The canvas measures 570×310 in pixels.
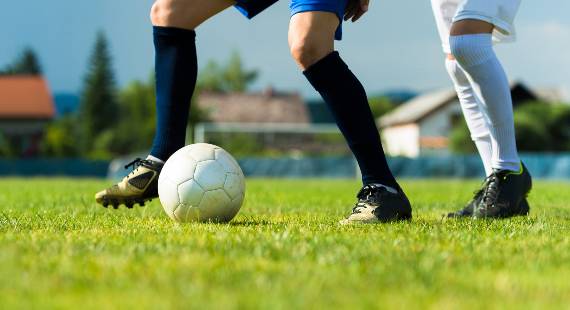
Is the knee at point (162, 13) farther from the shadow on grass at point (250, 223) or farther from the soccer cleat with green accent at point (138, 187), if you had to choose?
the shadow on grass at point (250, 223)

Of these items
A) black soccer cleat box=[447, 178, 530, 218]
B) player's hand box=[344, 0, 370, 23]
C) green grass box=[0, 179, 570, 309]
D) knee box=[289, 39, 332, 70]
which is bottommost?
black soccer cleat box=[447, 178, 530, 218]

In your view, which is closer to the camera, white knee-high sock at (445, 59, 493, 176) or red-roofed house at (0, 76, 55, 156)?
white knee-high sock at (445, 59, 493, 176)

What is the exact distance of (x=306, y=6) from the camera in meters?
3.97

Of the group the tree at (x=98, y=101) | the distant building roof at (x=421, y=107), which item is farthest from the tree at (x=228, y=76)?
the distant building roof at (x=421, y=107)

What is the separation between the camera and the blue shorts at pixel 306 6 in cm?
396

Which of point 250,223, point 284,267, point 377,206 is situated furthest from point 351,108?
point 284,267

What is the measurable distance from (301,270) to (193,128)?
5418cm

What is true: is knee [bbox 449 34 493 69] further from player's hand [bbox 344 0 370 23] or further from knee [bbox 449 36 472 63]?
player's hand [bbox 344 0 370 23]

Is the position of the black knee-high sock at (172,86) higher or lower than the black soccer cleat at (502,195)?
higher

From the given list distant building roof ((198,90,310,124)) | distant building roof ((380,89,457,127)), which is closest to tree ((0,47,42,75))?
distant building roof ((198,90,310,124))

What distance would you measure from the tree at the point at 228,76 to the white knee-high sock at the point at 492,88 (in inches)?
2939

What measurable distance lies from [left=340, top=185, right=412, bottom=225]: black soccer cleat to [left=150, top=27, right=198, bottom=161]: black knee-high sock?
1.17 m

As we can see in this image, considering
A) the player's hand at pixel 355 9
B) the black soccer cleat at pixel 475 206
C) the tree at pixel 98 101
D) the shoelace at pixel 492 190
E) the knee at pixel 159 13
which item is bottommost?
the tree at pixel 98 101

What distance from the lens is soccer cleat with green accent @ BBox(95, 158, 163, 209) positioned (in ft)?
14.8
